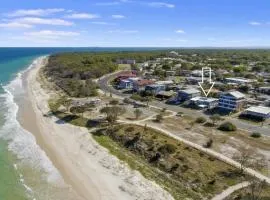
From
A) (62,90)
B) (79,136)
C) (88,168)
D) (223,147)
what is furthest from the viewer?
(62,90)

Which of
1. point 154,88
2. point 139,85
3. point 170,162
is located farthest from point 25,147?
point 139,85

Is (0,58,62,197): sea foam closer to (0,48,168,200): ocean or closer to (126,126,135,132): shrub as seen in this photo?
(0,48,168,200): ocean

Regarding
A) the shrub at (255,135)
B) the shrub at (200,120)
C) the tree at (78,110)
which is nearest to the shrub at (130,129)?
the shrub at (200,120)

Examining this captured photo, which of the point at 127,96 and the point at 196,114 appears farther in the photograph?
the point at 127,96

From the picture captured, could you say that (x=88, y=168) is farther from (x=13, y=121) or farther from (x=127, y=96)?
(x=127, y=96)

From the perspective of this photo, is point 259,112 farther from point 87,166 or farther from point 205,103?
point 87,166

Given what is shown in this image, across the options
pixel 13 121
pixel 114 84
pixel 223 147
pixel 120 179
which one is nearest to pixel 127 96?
pixel 114 84
